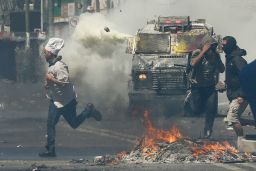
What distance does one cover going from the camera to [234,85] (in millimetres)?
12547

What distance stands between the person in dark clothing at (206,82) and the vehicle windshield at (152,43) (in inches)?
143

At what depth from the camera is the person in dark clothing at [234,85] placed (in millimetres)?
12352

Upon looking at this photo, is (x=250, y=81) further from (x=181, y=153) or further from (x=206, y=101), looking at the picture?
(x=206, y=101)

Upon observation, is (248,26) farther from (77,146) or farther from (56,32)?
(77,146)

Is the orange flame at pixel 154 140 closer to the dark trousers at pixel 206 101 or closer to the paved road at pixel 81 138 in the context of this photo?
the paved road at pixel 81 138

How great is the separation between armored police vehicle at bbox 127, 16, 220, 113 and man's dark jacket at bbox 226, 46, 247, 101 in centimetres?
389

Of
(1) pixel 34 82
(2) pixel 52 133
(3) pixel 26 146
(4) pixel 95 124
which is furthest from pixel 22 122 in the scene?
(1) pixel 34 82

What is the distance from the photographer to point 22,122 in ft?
56.3

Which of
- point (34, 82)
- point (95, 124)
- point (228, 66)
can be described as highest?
point (228, 66)

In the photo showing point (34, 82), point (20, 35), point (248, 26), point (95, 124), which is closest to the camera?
point (95, 124)

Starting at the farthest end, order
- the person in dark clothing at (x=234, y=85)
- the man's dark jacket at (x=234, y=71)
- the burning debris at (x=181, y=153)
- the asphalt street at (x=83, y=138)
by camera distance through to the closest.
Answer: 1. the man's dark jacket at (x=234, y=71)
2. the person in dark clothing at (x=234, y=85)
3. the burning debris at (x=181, y=153)
4. the asphalt street at (x=83, y=138)

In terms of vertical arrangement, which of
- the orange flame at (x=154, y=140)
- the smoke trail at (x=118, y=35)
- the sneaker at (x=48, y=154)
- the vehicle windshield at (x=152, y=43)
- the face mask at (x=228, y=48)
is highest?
the face mask at (x=228, y=48)

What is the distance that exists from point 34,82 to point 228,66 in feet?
64.3

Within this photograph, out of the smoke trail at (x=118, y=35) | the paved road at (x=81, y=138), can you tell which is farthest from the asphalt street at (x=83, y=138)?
the smoke trail at (x=118, y=35)
